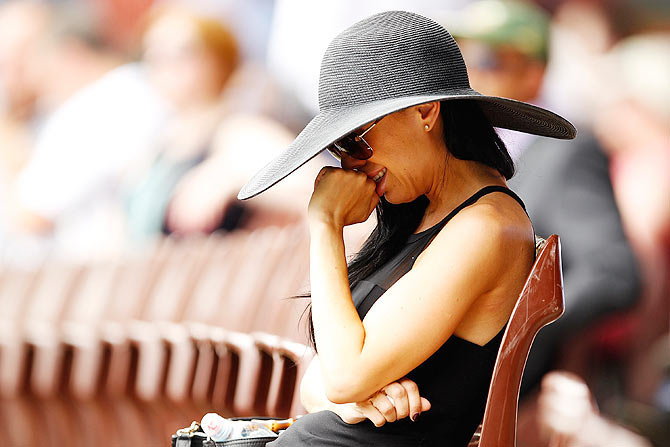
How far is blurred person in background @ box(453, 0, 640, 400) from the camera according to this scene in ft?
12.4

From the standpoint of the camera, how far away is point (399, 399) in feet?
4.76

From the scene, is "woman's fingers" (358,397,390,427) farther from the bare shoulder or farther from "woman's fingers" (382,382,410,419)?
the bare shoulder

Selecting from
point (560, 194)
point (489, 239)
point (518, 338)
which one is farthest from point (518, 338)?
point (560, 194)

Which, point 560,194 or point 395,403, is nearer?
point 395,403

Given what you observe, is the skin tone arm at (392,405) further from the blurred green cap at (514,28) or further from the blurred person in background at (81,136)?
the blurred person in background at (81,136)

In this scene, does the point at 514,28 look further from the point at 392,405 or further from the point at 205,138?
the point at 392,405

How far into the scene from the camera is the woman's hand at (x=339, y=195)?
159 centimetres

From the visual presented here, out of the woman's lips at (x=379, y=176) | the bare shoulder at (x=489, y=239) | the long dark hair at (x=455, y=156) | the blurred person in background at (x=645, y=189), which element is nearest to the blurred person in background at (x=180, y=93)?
the blurred person in background at (x=645, y=189)

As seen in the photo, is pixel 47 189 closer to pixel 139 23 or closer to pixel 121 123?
pixel 121 123

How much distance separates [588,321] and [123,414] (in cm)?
198

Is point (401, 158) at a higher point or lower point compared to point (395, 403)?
higher

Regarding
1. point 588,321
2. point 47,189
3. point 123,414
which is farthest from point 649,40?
point 47,189

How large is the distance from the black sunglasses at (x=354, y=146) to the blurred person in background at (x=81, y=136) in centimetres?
475

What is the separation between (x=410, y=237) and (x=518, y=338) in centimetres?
30
